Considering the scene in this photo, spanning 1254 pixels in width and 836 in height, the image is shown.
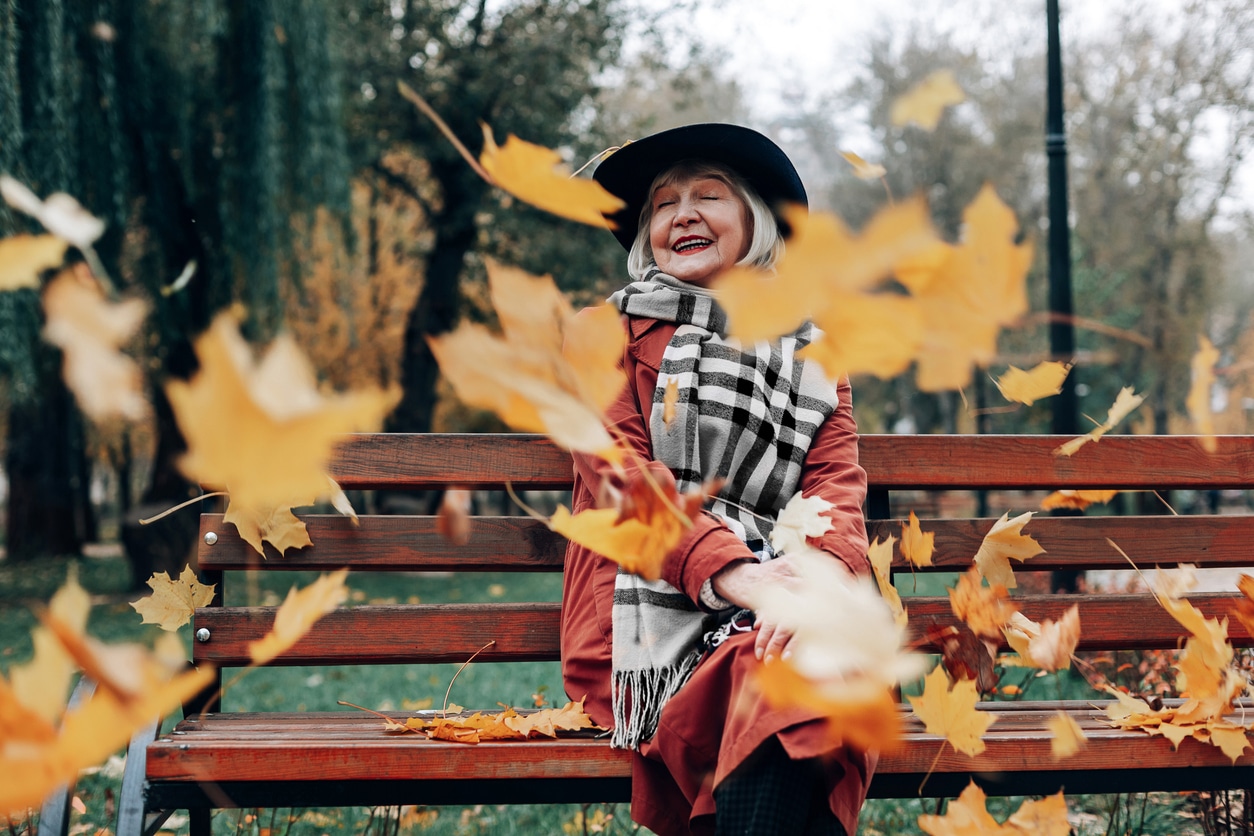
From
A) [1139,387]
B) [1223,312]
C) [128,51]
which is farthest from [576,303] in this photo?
[1223,312]

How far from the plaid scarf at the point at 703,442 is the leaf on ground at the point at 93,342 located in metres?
1.04

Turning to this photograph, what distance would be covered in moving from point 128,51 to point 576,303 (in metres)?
6.84

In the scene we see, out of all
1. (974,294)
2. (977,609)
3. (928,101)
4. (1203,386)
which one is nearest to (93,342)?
(974,294)

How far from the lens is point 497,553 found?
209cm

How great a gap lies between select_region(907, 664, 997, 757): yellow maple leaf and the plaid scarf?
0.38 m

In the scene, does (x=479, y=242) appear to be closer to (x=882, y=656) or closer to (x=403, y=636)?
(x=403, y=636)

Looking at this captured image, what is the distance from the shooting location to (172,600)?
6.31 feet

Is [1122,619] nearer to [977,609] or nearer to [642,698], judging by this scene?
[977,609]

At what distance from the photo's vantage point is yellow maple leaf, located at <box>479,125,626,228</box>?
78 centimetres

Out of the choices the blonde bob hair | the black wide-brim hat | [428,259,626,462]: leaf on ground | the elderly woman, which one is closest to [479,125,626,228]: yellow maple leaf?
[428,259,626,462]: leaf on ground

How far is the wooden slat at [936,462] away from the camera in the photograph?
2.09 m

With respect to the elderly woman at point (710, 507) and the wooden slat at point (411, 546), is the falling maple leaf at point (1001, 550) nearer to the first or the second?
the elderly woman at point (710, 507)

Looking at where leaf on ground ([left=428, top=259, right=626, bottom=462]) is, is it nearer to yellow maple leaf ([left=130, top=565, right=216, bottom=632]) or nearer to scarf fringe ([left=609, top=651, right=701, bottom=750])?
scarf fringe ([left=609, top=651, right=701, bottom=750])

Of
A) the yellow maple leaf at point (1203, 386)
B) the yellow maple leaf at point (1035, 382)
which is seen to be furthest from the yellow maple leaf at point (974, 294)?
the yellow maple leaf at point (1035, 382)
